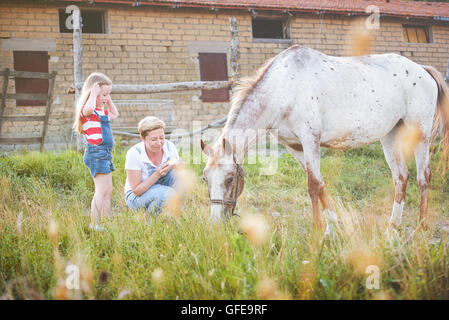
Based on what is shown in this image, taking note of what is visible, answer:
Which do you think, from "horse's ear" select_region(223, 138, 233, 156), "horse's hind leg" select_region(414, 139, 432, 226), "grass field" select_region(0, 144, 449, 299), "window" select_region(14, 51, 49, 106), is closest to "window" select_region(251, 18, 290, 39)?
"window" select_region(14, 51, 49, 106)

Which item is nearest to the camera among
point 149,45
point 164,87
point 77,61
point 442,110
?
point 442,110

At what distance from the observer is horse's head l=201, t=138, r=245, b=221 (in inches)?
118

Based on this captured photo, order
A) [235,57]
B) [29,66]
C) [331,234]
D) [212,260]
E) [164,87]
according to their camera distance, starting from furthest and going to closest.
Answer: [29,66] → [235,57] → [164,87] → [331,234] → [212,260]

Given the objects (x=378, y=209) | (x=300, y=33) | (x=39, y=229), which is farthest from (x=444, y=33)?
(x=39, y=229)

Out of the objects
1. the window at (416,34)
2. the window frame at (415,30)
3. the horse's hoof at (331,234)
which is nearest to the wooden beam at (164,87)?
the horse's hoof at (331,234)

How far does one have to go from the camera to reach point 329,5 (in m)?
13.8

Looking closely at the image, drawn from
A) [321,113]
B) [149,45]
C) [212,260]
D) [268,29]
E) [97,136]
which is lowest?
[212,260]

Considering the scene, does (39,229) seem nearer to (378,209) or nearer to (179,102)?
(378,209)

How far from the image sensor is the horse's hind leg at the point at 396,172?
4.14m

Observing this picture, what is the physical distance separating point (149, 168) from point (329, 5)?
490 inches

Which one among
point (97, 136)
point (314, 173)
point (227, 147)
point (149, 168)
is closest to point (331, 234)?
point (314, 173)

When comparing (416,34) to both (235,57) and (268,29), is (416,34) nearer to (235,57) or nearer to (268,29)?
(268,29)

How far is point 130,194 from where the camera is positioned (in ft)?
12.5

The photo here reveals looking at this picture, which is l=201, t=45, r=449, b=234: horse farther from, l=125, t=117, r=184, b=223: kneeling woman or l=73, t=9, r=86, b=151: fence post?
l=73, t=9, r=86, b=151: fence post
